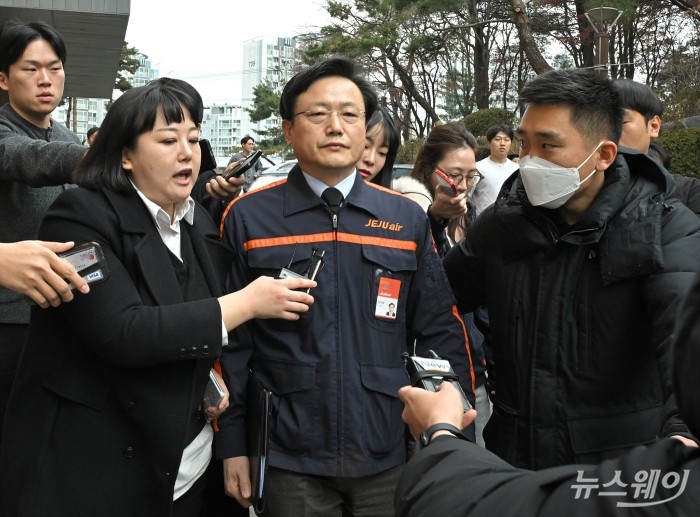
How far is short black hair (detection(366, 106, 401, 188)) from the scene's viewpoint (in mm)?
3887

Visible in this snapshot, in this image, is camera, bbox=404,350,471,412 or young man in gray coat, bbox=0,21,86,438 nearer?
camera, bbox=404,350,471,412

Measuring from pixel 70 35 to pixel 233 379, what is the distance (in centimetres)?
870

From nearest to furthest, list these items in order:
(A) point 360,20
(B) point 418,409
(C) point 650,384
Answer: (B) point 418,409 < (C) point 650,384 < (A) point 360,20

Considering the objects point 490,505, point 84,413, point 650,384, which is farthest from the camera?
point 650,384

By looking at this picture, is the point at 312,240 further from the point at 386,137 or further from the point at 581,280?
the point at 386,137

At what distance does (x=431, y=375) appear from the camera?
186 cm

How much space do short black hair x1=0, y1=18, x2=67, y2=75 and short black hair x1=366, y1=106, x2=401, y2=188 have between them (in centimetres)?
153

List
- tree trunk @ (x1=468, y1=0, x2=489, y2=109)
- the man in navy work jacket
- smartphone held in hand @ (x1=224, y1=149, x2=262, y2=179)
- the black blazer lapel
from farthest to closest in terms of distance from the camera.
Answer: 1. tree trunk @ (x1=468, y1=0, x2=489, y2=109)
2. smartphone held in hand @ (x1=224, y1=149, x2=262, y2=179)
3. the man in navy work jacket
4. the black blazer lapel

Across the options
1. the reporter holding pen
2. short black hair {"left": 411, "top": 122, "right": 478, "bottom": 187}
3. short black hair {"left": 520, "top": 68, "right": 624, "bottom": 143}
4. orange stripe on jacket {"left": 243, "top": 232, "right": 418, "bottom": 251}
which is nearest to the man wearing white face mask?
short black hair {"left": 520, "top": 68, "right": 624, "bottom": 143}

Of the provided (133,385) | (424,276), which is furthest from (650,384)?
(133,385)

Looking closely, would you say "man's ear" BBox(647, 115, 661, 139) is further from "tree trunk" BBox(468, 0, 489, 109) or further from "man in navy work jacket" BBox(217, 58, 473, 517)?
"tree trunk" BBox(468, 0, 489, 109)

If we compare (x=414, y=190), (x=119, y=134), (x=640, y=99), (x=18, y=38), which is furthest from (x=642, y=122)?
(x=18, y=38)

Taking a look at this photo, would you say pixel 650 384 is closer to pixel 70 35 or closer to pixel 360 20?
pixel 70 35

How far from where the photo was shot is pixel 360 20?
107ft
